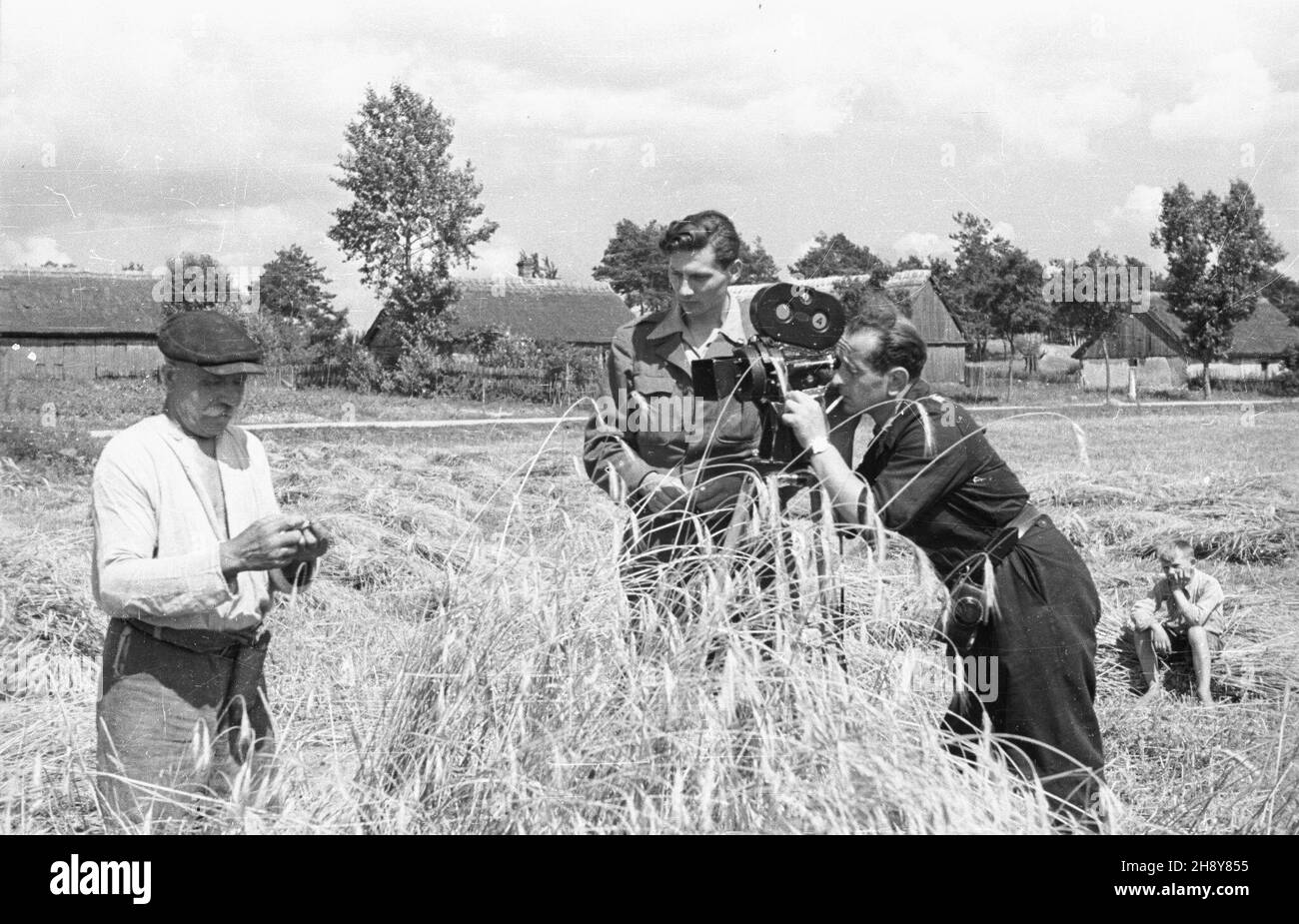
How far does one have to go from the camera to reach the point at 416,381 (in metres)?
29.0

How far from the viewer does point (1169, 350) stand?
143 feet

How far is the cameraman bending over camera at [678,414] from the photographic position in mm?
3096

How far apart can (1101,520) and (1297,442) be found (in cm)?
1016

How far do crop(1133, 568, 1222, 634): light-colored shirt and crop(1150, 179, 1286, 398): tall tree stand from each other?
25359 mm

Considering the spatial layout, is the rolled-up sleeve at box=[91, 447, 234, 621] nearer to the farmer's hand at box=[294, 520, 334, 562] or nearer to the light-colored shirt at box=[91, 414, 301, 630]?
the light-colored shirt at box=[91, 414, 301, 630]

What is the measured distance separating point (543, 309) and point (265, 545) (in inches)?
1461

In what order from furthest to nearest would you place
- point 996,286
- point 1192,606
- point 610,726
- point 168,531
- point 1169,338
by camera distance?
point 1169,338 → point 996,286 → point 1192,606 → point 168,531 → point 610,726

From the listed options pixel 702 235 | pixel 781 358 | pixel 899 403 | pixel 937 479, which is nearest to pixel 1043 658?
pixel 937 479

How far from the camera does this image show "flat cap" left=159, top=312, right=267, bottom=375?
8.47 ft

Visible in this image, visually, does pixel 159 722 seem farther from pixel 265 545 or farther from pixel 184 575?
pixel 265 545

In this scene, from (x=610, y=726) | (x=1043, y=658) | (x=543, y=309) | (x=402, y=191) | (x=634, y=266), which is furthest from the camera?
(x=634, y=266)

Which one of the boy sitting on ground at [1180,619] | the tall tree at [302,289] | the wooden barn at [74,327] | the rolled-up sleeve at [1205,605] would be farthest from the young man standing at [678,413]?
the tall tree at [302,289]

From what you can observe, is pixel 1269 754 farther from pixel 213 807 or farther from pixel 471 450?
pixel 471 450
